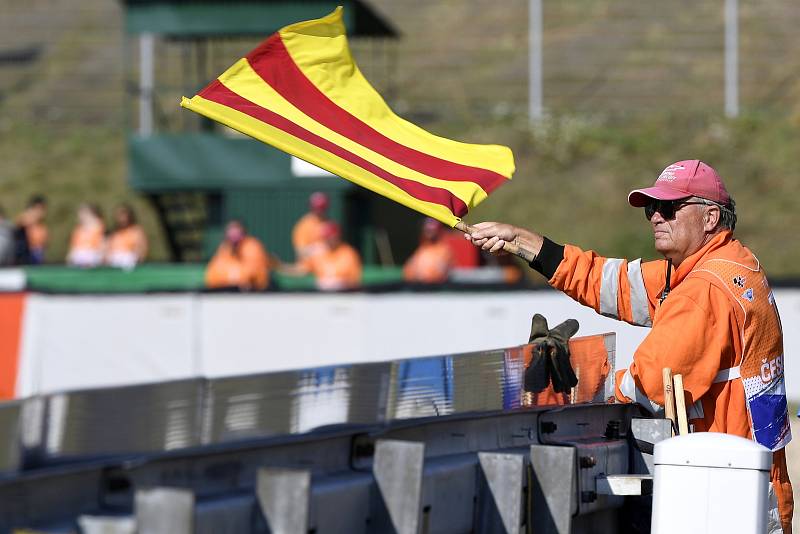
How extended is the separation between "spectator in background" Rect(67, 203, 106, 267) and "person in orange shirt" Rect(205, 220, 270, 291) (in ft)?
13.2

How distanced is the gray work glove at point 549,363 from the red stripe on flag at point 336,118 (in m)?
0.97

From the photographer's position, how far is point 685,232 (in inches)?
198

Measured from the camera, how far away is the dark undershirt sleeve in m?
5.39

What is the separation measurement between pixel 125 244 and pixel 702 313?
54.0ft

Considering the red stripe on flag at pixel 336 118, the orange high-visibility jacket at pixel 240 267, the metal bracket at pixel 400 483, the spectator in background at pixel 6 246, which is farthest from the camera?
the spectator in background at pixel 6 246

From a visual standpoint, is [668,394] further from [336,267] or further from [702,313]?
[336,267]

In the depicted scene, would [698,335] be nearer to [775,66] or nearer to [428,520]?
[428,520]

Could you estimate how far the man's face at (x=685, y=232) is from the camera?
5027mm

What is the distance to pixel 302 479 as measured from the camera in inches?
140

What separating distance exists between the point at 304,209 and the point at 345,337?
9231 mm

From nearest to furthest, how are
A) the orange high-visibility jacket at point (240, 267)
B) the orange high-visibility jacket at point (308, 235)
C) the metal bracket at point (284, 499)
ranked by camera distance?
the metal bracket at point (284, 499) → the orange high-visibility jacket at point (240, 267) → the orange high-visibility jacket at point (308, 235)

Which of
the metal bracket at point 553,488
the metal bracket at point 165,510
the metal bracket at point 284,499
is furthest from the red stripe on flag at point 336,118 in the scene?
the metal bracket at point 165,510

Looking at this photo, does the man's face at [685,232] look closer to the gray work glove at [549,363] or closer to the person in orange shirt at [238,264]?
the gray work glove at [549,363]

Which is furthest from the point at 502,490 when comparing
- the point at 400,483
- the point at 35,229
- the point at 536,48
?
the point at 536,48
